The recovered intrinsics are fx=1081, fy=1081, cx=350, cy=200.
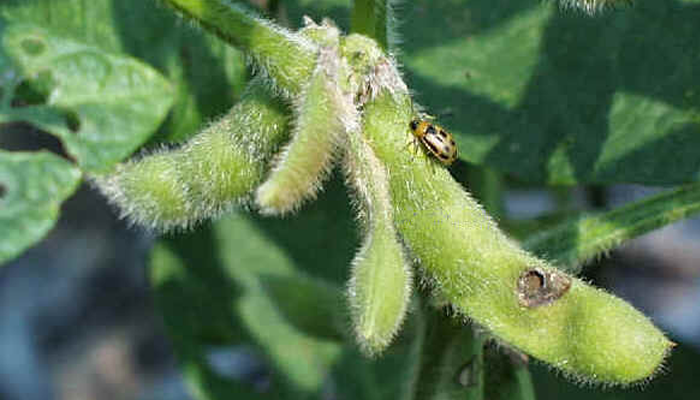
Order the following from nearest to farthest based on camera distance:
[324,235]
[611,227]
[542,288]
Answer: [542,288] < [611,227] < [324,235]

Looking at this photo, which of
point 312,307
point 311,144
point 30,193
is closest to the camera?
point 311,144

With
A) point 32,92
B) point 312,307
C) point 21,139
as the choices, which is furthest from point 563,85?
point 21,139

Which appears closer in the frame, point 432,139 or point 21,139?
point 432,139

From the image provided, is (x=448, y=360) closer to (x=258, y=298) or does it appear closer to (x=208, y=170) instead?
(x=208, y=170)

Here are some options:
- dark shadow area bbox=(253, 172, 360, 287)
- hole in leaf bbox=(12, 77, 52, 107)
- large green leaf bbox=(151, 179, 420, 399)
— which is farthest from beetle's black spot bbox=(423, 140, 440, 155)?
large green leaf bbox=(151, 179, 420, 399)

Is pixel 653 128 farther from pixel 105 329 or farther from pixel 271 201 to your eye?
pixel 105 329

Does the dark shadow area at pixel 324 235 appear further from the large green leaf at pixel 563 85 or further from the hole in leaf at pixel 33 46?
the hole in leaf at pixel 33 46

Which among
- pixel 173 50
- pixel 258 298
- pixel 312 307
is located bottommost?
pixel 258 298

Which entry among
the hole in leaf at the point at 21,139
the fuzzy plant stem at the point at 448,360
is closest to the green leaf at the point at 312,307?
the fuzzy plant stem at the point at 448,360

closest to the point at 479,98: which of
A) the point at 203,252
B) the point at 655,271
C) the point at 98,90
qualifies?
the point at 98,90
